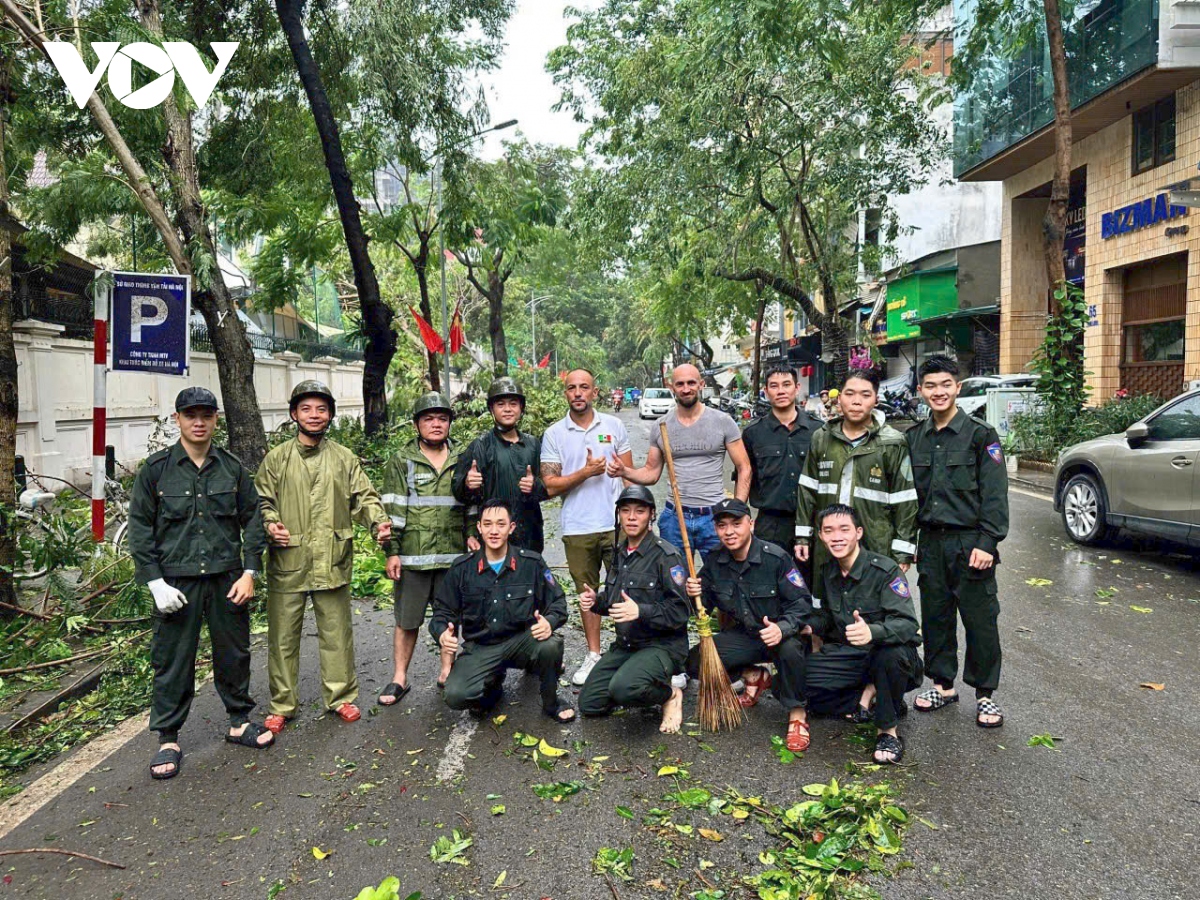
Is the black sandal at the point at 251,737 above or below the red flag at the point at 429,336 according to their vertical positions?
below

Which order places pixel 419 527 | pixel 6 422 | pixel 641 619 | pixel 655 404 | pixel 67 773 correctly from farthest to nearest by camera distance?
pixel 655 404
pixel 6 422
pixel 419 527
pixel 641 619
pixel 67 773

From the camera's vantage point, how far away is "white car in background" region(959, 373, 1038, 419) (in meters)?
19.1

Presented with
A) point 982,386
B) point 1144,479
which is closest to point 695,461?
point 1144,479

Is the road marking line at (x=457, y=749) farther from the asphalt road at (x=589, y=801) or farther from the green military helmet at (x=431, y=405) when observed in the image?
the green military helmet at (x=431, y=405)

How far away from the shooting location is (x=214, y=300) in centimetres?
909

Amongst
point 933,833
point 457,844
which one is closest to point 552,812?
point 457,844

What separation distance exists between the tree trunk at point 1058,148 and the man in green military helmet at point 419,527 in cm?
1102

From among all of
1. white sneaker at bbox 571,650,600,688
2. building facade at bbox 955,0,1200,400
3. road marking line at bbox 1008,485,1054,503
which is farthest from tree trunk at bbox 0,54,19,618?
building facade at bbox 955,0,1200,400

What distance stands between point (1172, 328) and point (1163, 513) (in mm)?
10628

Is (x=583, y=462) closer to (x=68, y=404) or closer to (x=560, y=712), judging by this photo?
(x=560, y=712)

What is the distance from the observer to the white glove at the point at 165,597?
408 centimetres

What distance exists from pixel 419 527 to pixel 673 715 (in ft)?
5.93

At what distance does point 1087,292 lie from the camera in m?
17.6

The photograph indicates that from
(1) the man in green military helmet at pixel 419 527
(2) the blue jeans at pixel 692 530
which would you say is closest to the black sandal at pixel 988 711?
(2) the blue jeans at pixel 692 530
